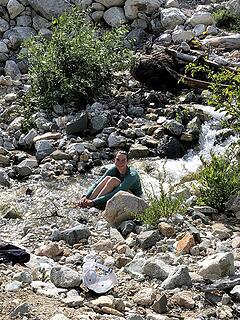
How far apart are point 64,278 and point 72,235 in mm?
1658

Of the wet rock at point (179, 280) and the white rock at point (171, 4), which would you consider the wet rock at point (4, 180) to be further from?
the white rock at point (171, 4)

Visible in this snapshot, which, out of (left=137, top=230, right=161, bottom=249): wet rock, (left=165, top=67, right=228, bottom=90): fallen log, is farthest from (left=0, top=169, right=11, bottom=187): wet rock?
(left=165, top=67, right=228, bottom=90): fallen log

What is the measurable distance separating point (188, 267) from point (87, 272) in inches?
37.5

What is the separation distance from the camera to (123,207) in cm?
691

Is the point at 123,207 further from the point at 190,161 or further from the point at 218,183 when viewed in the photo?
the point at 190,161

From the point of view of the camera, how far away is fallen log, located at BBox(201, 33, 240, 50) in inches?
502

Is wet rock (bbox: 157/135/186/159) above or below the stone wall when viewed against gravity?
below

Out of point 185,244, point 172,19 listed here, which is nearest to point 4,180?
point 185,244

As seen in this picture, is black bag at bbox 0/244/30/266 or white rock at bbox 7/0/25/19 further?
white rock at bbox 7/0/25/19

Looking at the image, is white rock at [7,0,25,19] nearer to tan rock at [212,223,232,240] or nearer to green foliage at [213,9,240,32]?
green foliage at [213,9,240,32]

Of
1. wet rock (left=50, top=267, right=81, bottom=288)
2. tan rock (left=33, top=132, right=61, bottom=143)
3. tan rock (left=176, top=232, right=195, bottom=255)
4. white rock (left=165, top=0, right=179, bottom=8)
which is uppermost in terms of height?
white rock (left=165, top=0, right=179, bottom=8)

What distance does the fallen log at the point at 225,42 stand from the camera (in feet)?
41.8

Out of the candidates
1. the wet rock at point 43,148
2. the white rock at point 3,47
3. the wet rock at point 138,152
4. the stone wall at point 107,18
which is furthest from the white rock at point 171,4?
the wet rock at point 43,148

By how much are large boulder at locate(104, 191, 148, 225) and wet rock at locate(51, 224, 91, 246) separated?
52 centimetres
